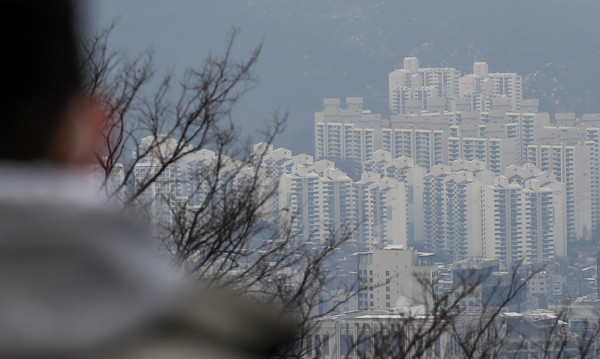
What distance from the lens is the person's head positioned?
1.51ft

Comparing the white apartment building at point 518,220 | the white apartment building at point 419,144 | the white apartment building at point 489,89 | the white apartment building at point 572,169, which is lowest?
the white apartment building at point 518,220

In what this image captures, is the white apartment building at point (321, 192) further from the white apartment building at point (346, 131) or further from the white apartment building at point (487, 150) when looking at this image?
the white apartment building at point (487, 150)

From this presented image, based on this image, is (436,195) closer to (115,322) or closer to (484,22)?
(484,22)

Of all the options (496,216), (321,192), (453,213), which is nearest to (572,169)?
(453,213)

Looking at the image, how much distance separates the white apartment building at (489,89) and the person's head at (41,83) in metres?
56.3

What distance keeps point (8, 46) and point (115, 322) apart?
0.28m

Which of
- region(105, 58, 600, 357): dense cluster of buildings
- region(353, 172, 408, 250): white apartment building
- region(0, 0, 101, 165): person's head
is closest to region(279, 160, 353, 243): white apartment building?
region(105, 58, 600, 357): dense cluster of buildings

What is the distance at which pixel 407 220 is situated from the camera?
4222 centimetres

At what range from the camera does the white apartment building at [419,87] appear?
56000 millimetres

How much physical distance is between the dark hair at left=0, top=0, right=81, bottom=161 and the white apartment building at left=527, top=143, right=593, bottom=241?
46817mm

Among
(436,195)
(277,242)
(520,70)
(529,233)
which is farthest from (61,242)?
(520,70)

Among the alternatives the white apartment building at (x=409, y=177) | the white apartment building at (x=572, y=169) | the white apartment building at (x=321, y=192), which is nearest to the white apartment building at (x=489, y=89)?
the white apartment building at (x=572, y=169)

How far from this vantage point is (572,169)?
4853 centimetres

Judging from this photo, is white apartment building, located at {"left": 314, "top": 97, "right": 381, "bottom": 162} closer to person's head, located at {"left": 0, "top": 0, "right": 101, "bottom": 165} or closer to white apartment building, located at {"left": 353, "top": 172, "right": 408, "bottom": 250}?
white apartment building, located at {"left": 353, "top": 172, "right": 408, "bottom": 250}
